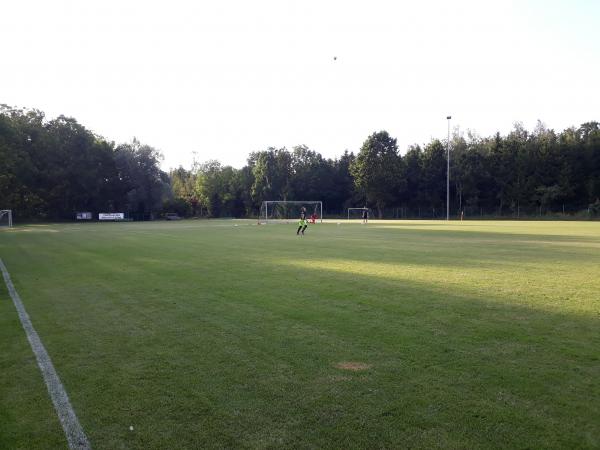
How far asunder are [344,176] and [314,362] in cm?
8698

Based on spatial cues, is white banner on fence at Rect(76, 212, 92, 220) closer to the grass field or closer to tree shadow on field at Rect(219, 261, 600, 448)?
the grass field

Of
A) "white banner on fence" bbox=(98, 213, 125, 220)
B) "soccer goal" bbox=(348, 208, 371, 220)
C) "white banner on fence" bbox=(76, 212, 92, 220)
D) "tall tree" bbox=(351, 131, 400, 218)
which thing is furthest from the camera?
"soccer goal" bbox=(348, 208, 371, 220)

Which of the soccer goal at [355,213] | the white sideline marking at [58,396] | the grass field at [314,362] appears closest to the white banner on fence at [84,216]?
the soccer goal at [355,213]

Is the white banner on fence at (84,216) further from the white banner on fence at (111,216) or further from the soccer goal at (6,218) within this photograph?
the soccer goal at (6,218)

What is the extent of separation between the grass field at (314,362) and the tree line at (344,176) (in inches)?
2156

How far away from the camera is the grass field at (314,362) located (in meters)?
3.85

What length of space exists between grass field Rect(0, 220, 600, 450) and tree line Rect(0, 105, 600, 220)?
180ft

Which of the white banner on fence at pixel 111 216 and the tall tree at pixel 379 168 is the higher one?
the tall tree at pixel 379 168

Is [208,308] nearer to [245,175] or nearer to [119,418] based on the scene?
[119,418]

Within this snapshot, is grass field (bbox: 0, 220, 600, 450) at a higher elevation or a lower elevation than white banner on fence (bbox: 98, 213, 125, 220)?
lower

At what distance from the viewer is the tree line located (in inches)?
2638

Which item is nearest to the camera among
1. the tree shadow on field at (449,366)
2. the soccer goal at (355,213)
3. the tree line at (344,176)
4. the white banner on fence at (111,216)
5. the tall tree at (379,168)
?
the tree shadow on field at (449,366)

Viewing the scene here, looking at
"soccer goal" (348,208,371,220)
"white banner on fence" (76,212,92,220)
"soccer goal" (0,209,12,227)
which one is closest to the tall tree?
"soccer goal" (348,208,371,220)

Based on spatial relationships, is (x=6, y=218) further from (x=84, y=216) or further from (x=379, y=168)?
(x=379, y=168)
